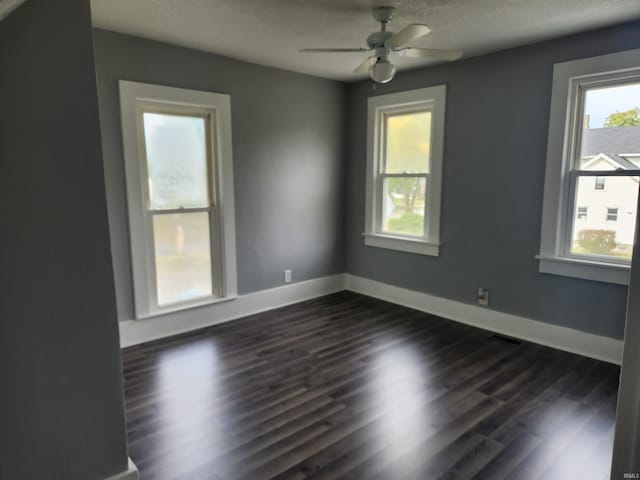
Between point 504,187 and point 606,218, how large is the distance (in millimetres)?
796

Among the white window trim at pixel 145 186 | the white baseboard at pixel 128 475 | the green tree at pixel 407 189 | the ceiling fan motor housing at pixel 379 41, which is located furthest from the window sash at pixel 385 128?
the white baseboard at pixel 128 475

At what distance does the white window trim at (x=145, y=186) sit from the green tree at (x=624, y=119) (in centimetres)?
311

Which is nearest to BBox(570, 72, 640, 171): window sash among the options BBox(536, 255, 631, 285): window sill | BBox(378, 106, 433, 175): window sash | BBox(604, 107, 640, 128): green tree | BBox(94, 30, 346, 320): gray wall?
BBox(604, 107, 640, 128): green tree

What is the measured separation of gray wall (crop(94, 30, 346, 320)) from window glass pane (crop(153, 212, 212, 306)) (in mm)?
297

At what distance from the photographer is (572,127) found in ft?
10.3

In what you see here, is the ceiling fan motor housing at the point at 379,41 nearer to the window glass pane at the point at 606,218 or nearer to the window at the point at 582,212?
the window glass pane at the point at 606,218

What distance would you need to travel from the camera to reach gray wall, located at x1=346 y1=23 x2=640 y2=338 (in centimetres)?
314

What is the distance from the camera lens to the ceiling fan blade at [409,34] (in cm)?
232

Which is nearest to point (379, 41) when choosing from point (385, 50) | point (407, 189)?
point (385, 50)

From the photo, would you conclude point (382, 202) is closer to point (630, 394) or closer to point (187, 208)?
point (187, 208)

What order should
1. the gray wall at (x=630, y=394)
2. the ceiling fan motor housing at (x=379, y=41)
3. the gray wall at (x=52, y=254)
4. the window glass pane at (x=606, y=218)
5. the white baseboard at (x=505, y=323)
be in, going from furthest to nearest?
the white baseboard at (x=505, y=323)
the window glass pane at (x=606, y=218)
the ceiling fan motor housing at (x=379, y=41)
the gray wall at (x=52, y=254)
the gray wall at (x=630, y=394)

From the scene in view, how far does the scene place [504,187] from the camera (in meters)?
3.56

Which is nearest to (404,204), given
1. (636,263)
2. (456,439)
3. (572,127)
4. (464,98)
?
(464,98)

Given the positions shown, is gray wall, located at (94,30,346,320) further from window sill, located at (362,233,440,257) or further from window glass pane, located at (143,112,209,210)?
window sill, located at (362,233,440,257)
